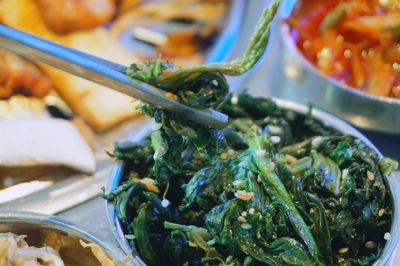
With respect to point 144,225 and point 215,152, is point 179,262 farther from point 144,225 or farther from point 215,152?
point 215,152

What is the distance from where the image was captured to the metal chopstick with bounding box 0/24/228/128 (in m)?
1.35

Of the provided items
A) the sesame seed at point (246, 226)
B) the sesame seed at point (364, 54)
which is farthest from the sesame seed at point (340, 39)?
the sesame seed at point (246, 226)

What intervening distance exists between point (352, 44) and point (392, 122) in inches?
17.4

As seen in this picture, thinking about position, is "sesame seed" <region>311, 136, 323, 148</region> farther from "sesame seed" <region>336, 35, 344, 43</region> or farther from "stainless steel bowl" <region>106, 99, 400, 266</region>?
"sesame seed" <region>336, 35, 344, 43</region>

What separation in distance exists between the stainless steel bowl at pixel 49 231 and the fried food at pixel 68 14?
112 cm

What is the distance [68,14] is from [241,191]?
131 centimetres

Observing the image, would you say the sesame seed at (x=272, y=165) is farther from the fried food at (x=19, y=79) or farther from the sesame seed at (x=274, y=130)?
the fried food at (x=19, y=79)

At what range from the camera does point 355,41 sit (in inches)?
96.7

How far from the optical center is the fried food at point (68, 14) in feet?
8.05

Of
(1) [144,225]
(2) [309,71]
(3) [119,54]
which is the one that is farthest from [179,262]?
(3) [119,54]

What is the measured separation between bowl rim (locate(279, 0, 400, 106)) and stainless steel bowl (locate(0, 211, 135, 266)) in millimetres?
1125

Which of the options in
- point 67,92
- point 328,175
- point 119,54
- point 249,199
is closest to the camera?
point 249,199

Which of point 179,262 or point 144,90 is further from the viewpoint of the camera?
point 179,262

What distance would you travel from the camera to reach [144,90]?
4.41 feet
